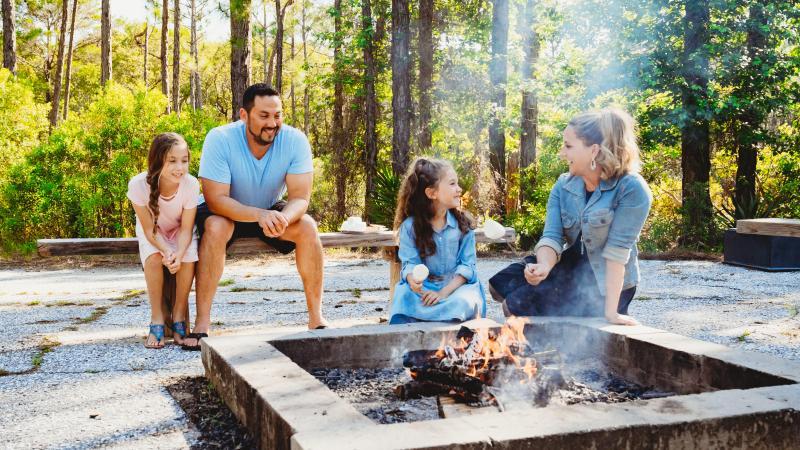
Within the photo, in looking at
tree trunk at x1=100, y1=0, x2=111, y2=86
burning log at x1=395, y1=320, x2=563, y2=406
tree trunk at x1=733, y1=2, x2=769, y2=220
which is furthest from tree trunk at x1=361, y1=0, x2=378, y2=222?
burning log at x1=395, y1=320, x2=563, y2=406

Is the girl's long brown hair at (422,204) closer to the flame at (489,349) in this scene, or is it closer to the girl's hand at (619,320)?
the flame at (489,349)

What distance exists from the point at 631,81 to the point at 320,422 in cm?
976

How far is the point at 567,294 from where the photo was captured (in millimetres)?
3662

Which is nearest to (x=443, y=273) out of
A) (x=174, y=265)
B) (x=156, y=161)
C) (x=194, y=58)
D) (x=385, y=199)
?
(x=174, y=265)

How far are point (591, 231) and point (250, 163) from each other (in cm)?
200

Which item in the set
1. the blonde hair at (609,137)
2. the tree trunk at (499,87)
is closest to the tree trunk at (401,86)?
the tree trunk at (499,87)

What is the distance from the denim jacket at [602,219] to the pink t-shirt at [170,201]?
196cm

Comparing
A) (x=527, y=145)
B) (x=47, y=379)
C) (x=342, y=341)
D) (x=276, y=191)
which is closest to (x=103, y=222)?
(x=276, y=191)

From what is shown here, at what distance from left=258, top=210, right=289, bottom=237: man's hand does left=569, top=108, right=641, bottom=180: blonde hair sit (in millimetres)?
1616

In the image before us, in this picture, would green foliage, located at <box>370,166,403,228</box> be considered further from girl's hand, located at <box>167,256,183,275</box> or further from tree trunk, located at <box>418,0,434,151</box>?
girl's hand, located at <box>167,256,183,275</box>

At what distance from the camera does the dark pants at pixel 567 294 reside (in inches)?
143

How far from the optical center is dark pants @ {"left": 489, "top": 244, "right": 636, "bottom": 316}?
362 centimetres

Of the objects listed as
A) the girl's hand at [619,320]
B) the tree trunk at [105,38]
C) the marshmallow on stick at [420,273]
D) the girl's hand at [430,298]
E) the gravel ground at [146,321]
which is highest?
Result: the tree trunk at [105,38]

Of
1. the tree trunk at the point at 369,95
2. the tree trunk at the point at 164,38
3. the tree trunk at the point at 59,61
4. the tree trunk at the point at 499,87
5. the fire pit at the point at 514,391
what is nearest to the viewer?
the fire pit at the point at 514,391
